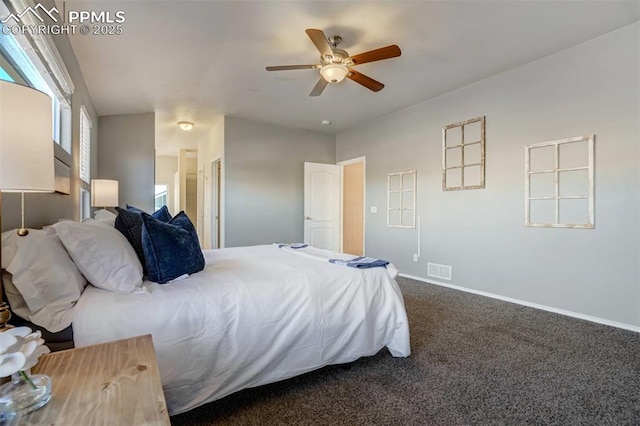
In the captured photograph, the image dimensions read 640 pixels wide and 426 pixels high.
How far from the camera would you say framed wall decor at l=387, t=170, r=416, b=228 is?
4.86 m

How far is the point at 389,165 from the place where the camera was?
17.4 feet

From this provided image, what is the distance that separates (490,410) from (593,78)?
3214mm

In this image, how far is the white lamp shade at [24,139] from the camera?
81 cm

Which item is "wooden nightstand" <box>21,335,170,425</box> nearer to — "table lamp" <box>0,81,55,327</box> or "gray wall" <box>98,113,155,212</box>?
"table lamp" <box>0,81,55,327</box>

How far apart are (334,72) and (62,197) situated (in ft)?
8.31

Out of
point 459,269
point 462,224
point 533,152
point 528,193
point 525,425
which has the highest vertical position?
point 533,152

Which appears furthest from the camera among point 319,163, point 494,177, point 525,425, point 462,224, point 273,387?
point 319,163

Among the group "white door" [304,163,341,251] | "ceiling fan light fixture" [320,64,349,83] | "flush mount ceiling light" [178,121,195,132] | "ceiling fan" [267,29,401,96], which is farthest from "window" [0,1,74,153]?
"white door" [304,163,341,251]

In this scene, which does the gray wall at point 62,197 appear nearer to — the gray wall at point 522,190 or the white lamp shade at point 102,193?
the white lamp shade at point 102,193

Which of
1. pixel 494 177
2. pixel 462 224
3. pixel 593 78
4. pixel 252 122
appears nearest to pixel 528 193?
pixel 494 177

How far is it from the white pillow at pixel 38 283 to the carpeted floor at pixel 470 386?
2.53ft

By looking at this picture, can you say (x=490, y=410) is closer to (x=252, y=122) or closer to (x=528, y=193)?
(x=528, y=193)

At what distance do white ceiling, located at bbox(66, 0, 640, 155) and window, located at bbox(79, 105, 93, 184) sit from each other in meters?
0.39

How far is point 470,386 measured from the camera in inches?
73.6
